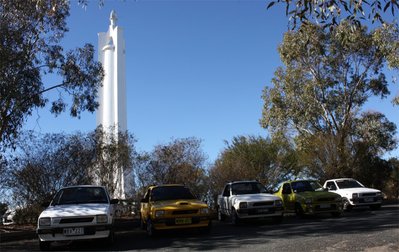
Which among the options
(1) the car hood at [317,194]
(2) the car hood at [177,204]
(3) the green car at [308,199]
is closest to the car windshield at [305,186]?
(3) the green car at [308,199]

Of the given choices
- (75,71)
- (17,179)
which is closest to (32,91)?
Answer: (75,71)

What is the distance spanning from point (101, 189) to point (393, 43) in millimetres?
19323

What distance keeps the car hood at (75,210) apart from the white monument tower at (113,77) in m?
33.9

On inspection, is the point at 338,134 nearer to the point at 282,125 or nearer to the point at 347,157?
the point at 347,157

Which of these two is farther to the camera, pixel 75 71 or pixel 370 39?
pixel 370 39

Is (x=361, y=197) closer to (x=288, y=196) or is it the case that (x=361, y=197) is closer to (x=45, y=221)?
(x=288, y=196)

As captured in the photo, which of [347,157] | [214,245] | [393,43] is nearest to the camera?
[214,245]

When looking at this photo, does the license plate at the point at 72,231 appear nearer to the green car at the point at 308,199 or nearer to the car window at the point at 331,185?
the green car at the point at 308,199

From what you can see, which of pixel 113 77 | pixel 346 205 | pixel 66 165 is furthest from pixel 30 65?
pixel 113 77

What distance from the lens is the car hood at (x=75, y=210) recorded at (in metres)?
10.9

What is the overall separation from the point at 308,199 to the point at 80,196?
8581mm

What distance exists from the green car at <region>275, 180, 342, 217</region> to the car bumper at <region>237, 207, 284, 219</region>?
222 cm

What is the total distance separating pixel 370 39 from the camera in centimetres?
3078

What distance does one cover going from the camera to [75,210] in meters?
11.1
